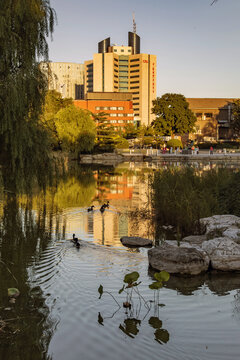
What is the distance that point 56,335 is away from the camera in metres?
5.98

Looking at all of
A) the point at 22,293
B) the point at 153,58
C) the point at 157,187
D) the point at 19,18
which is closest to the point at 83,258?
the point at 22,293

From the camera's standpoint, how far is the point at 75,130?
6044 cm

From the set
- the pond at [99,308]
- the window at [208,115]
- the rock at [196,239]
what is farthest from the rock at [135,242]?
the window at [208,115]

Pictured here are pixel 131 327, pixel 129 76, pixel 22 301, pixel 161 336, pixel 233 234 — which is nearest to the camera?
pixel 161 336

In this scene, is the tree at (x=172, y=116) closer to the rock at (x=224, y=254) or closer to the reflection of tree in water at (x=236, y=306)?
the rock at (x=224, y=254)

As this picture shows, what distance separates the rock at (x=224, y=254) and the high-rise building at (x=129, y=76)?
159 meters

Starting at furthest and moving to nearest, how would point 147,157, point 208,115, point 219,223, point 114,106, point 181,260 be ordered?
point 114,106
point 208,115
point 147,157
point 219,223
point 181,260

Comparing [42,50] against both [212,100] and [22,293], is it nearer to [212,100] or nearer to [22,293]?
[22,293]

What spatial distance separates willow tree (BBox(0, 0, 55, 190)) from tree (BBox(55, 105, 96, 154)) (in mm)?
49800

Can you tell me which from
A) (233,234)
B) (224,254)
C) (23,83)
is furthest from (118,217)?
(23,83)

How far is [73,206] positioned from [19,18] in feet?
36.3

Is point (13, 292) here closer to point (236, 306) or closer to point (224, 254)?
point (236, 306)

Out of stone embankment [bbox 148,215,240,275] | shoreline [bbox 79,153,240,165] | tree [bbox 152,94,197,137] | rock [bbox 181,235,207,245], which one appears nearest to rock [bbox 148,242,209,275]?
stone embankment [bbox 148,215,240,275]

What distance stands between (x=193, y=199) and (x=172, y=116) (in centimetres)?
6936
